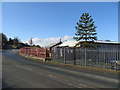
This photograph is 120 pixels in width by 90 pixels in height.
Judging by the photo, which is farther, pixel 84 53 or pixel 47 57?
pixel 47 57

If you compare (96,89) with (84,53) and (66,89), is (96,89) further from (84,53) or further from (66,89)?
(84,53)

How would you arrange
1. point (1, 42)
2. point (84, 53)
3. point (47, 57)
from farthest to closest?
1. point (1, 42)
2. point (47, 57)
3. point (84, 53)

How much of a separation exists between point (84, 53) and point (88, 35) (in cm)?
652

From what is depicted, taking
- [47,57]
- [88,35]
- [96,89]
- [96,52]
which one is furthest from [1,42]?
[96,89]

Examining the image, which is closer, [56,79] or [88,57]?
[56,79]

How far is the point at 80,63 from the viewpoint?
1424 cm

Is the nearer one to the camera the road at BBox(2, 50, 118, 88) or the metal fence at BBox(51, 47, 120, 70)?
the road at BBox(2, 50, 118, 88)

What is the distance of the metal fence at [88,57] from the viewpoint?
12.0 meters

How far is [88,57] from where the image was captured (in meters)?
13.5

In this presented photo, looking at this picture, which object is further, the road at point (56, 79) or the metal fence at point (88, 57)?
the metal fence at point (88, 57)

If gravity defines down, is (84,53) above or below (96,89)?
above

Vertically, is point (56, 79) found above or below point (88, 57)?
below

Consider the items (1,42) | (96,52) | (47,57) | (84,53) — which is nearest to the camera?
(96,52)

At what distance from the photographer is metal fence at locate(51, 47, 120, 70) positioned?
1197cm
